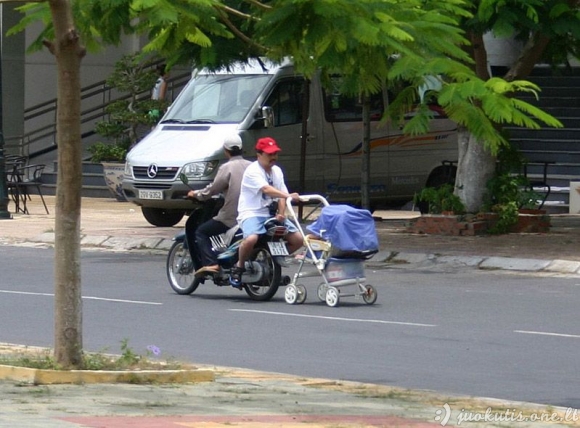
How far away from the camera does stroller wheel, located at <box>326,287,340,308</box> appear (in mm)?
13469

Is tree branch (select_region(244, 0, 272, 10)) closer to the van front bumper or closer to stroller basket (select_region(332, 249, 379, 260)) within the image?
stroller basket (select_region(332, 249, 379, 260))

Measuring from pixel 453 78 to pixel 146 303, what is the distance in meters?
6.32

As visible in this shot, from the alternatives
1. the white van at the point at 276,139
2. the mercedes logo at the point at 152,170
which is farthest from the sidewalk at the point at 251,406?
the mercedes logo at the point at 152,170

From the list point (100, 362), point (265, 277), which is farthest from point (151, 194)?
point (100, 362)

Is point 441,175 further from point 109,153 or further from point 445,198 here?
point 109,153

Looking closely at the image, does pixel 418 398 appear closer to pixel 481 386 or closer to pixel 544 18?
pixel 481 386

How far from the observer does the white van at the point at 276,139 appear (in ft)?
70.7

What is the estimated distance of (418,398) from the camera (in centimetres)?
838

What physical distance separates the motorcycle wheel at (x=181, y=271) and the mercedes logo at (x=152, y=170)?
7081 millimetres

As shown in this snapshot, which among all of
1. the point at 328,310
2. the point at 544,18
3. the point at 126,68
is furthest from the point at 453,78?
the point at 126,68

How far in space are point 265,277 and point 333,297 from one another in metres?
0.81

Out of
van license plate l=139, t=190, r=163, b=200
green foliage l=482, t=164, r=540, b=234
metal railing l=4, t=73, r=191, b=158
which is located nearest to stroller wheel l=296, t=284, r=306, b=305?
green foliage l=482, t=164, r=540, b=234

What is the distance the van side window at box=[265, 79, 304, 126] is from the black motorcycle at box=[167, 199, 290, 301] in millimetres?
7745

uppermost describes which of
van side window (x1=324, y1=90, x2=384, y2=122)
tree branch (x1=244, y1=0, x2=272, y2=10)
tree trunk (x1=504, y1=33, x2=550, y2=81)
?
tree trunk (x1=504, y1=33, x2=550, y2=81)
